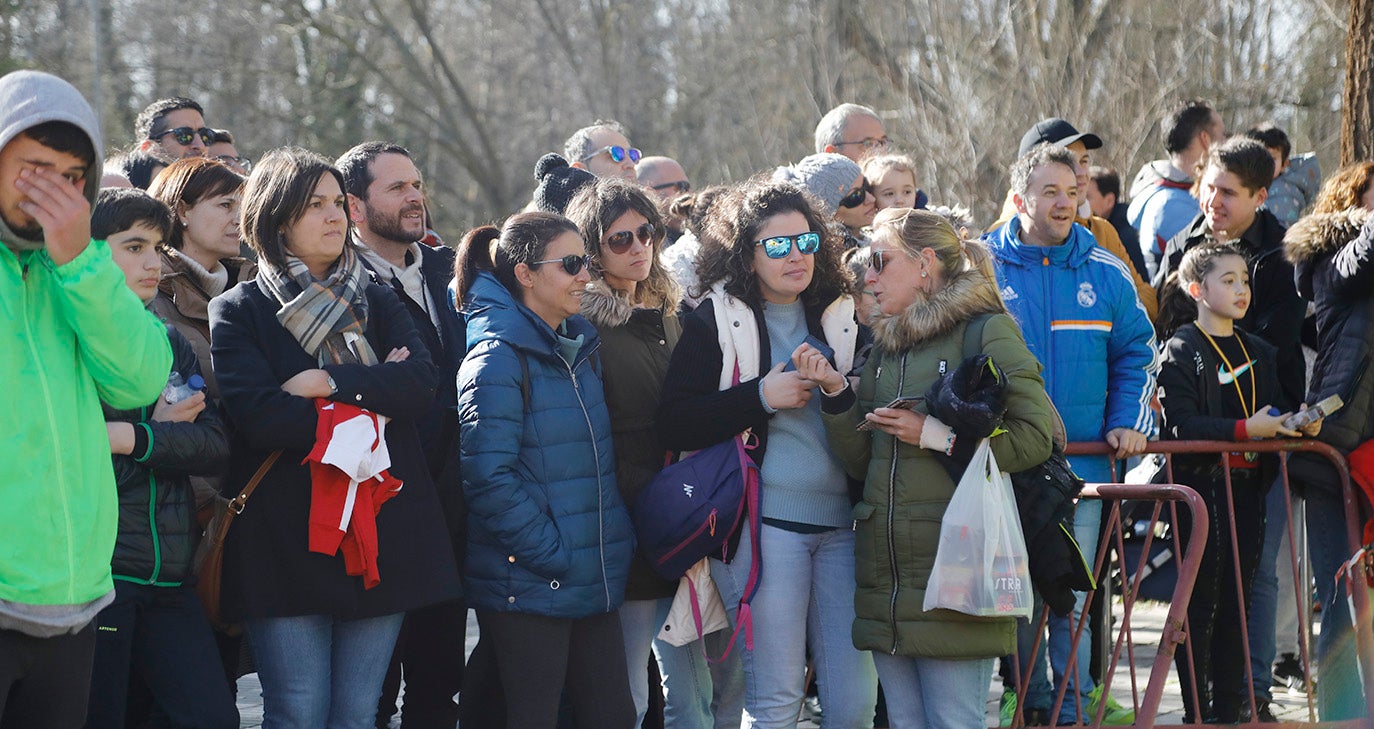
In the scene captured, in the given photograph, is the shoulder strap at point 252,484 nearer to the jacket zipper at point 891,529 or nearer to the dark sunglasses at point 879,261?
the jacket zipper at point 891,529

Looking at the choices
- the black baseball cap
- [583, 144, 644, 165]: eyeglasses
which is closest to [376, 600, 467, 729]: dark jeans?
[583, 144, 644, 165]: eyeglasses

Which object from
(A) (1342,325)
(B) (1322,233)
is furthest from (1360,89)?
(A) (1342,325)

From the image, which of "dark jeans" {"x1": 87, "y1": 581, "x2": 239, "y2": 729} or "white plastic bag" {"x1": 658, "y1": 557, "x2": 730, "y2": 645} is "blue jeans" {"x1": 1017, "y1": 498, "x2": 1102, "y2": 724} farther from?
"dark jeans" {"x1": 87, "y1": 581, "x2": 239, "y2": 729}

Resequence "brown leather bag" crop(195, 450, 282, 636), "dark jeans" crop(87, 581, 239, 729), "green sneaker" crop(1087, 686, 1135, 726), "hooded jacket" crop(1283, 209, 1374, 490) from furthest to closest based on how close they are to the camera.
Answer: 1. "green sneaker" crop(1087, 686, 1135, 726)
2. "hooded jacket" crop(1283, 209, 1374, 490)
3. "brown leather bag" crop(195, 450, 282, 636)
4. "dark jeans" crop(87, 581, 239, 729)

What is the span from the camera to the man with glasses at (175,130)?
24.1 ft

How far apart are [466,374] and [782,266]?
42.1 inches

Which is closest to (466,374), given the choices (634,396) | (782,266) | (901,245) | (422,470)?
(422,470)

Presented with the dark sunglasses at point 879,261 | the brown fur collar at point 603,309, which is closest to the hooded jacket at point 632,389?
the brown fur collar at point 603,309

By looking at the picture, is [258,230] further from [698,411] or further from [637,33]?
[637,33]

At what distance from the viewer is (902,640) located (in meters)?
4.28

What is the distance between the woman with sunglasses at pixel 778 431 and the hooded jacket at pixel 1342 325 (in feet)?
7.35

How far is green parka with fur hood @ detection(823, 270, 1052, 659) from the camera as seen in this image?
4.28 meters

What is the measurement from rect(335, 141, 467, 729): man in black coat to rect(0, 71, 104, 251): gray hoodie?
80.2 inches

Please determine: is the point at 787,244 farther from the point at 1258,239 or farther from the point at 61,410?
the point at 1258,239
